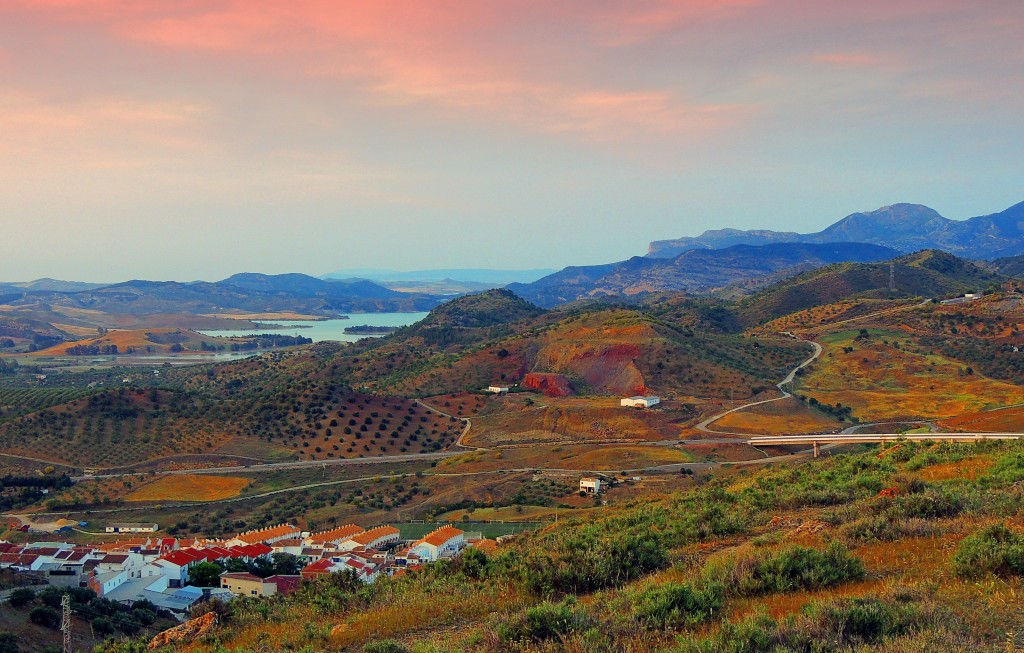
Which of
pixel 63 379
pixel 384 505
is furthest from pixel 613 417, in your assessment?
pixel 63 379

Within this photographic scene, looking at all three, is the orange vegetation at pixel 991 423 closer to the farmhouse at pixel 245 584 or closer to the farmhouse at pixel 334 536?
the farmhouse at pixel 334 536

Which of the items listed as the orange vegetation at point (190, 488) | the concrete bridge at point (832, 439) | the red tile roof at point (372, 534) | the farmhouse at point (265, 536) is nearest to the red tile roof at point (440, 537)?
the red tile roof at point (372, 534)

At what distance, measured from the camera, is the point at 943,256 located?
174 meters

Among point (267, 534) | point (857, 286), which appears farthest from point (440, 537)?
point (857, 286)

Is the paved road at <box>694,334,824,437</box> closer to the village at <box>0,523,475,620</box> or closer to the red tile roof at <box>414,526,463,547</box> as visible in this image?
the village at <box>0,523,475,620</box>

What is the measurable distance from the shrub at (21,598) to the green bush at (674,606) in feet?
90.3

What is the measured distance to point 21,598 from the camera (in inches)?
1144

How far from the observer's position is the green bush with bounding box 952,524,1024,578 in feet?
30.5

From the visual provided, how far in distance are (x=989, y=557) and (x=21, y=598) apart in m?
30.4

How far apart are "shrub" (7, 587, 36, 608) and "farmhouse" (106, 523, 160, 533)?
20632 mm

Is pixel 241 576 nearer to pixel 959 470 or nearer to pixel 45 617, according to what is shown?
pixel 45 617

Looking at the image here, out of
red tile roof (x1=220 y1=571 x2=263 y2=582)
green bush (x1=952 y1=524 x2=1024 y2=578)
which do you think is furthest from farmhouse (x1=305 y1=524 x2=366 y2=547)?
green bush (x1=952 y1=524 x2=1024 y2=578)

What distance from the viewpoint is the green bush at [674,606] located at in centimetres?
855

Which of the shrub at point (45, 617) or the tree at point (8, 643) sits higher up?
the tree at point (8, 643)
